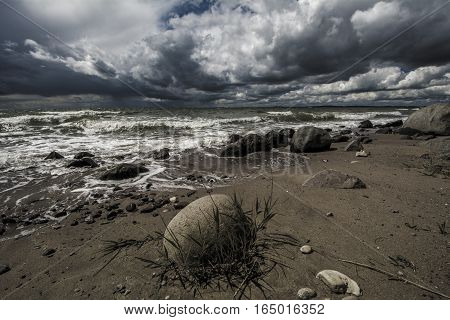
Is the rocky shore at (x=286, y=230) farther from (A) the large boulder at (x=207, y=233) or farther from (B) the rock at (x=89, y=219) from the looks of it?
(A) the large boulder at (x=207, y=233)

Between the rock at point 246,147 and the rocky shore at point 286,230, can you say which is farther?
the rock at point 246,147

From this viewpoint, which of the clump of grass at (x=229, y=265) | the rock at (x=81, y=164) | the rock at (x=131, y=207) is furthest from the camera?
the rock at (x=81, y=164)

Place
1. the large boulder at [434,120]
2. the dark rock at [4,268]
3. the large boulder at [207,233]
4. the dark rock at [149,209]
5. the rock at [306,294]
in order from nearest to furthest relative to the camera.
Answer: the rock at [306,294]
the large boulder at [207,233]
the dark rock at [4,268]
the dark rock at [149,209]
the large boulder at [434,120]

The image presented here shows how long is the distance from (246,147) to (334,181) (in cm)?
431

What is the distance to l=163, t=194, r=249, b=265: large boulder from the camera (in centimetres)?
252

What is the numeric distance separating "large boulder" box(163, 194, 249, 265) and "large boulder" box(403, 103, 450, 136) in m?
11.4

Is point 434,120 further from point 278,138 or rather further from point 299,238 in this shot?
point 299,238

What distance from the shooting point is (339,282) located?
230 centimetres

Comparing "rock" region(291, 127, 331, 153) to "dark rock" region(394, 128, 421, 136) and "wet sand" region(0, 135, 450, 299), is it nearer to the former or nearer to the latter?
"wet sand" region(0, 135, 450, 299)

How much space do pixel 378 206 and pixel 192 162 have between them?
5194 millimetres

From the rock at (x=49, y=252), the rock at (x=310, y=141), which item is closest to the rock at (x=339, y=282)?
the rock at (x=49, y=252)

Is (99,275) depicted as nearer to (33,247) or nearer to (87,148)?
(33,247)

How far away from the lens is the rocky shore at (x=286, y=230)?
2422mm

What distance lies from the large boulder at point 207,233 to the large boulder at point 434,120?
11.4 metres
